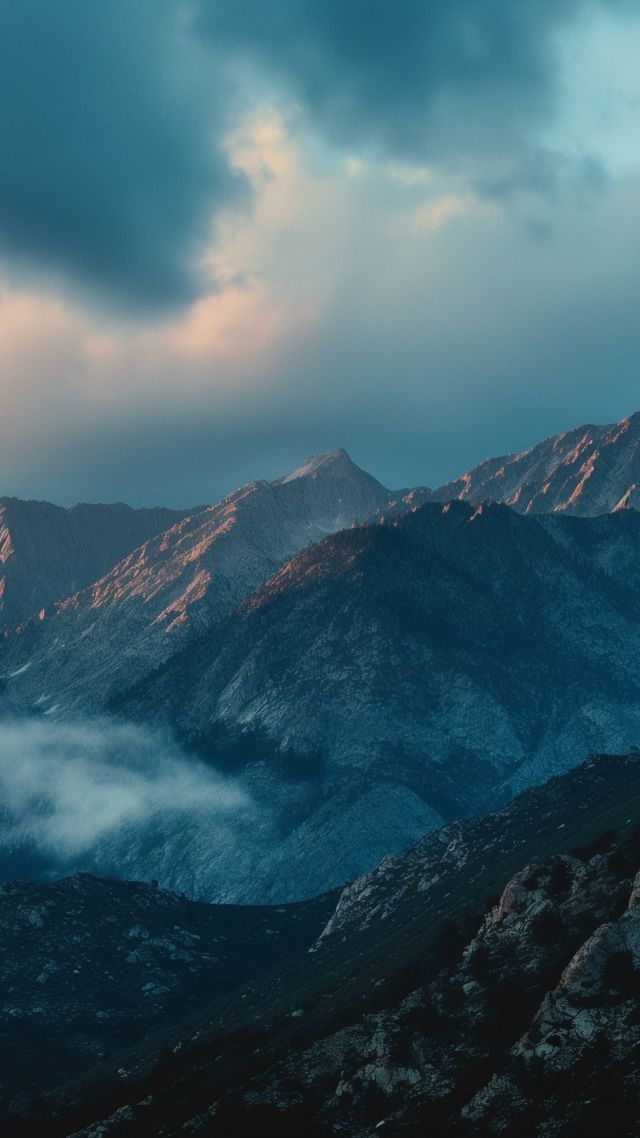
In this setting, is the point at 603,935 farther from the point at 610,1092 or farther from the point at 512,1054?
the point at 610,1092

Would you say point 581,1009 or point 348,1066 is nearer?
point 581,1009

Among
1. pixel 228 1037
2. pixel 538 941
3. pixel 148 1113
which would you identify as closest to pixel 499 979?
pixel 538 941

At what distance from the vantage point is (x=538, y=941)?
483 feet

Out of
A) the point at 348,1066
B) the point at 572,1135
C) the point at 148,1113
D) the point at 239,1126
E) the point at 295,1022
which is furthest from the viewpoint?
the point at 295,1022

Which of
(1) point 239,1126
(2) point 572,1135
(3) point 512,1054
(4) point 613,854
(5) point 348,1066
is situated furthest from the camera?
(4) point 613,854

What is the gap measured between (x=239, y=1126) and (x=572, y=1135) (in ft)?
138

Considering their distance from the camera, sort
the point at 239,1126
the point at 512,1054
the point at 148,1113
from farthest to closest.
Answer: the point at 148,1113 < the point at 239,1126 < the point at 512,1054

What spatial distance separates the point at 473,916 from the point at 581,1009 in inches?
2972

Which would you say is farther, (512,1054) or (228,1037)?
(228,1037)

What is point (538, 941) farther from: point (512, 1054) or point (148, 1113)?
point (148, 1113)

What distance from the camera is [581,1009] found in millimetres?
115875

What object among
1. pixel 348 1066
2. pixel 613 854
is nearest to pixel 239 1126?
pixel 348 1066

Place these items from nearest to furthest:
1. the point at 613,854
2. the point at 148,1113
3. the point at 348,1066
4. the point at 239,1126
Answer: the point at 239,1126 → the point at 348,1066 → the point at 148,1113 → the point at 613,854

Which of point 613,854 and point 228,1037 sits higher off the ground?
point 613,854
